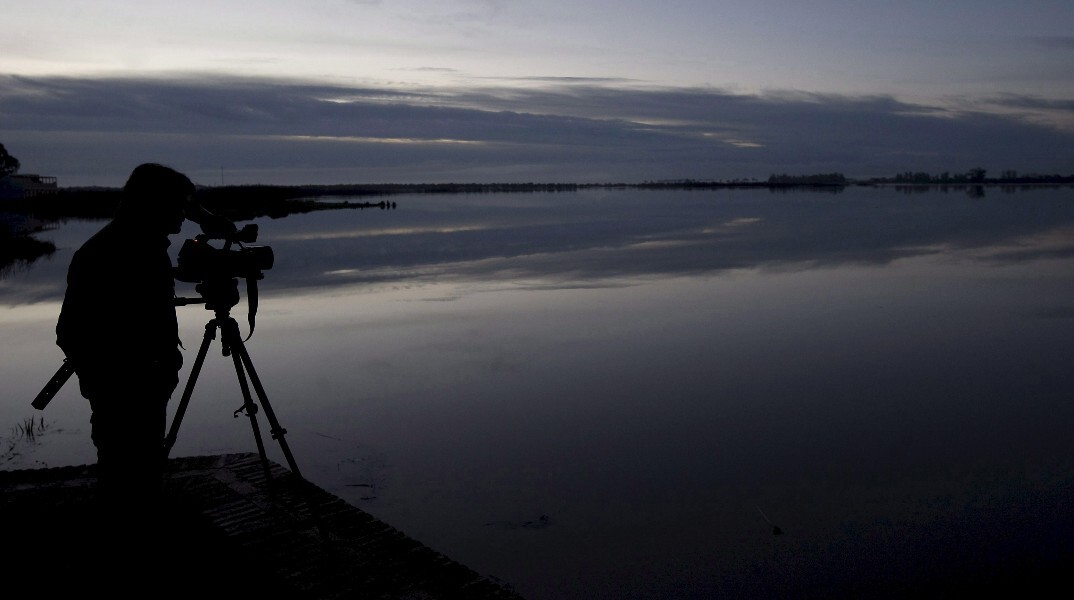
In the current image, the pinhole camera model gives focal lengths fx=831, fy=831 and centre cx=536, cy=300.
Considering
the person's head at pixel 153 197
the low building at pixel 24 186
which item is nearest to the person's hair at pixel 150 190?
the person's head at pixel 153 197

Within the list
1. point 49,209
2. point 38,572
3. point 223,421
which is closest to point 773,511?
point 38,572

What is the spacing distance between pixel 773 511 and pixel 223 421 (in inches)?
214

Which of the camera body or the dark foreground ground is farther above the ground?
the camera body

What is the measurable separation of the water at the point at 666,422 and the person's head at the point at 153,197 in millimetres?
3053

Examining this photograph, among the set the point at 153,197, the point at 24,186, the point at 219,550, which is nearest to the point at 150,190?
the point at 153,197

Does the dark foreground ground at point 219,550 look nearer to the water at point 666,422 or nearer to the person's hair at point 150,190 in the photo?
the water at point 666,422

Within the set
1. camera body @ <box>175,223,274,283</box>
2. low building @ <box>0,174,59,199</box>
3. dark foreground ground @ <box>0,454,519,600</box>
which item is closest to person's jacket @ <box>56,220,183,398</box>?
camera body @ <box>175,223,274,283</box>

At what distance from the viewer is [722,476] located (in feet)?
22.7

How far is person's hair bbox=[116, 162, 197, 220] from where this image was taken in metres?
3.61

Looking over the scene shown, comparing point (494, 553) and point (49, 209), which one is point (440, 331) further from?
point (49, 209)

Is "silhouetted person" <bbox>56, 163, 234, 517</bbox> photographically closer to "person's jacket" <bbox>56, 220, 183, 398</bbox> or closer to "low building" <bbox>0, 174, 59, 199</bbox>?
"person's jacket" <bbox>56, 220, 183, 398</bbox>

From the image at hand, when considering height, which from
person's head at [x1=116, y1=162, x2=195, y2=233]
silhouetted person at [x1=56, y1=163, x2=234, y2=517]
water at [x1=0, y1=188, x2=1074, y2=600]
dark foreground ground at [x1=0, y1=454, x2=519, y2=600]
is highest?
person's head at [x1=116, y1=162, x2=195, y2=233]

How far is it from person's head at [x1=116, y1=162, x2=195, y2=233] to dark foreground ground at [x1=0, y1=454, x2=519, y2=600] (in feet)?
4.64

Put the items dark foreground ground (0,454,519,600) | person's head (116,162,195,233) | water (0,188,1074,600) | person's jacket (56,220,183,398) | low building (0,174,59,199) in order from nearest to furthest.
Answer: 1. person's jacket (56,220,183,398)
2. person's head (116,162,195,233)
3. dark foreground ground (0,454,519,600)
4. water (0,188,1074,600)
5. low building (0,174,59,199)
